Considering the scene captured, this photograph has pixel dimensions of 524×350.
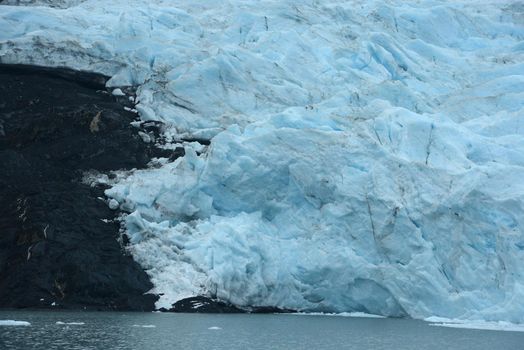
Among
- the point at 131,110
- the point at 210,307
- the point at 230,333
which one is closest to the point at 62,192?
the point at 210,307

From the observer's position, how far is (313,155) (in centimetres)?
2234

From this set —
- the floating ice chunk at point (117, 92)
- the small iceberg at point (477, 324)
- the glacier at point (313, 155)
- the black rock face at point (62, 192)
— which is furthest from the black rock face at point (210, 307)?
the floating ice chunk at point (117, 92)

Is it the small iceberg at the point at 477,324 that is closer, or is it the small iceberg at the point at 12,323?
the small iceberg at the point at 12,323

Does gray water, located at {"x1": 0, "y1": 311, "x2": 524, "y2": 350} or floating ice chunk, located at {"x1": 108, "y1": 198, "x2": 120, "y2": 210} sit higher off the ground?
floating ice chunk, located at {"x1": 108, "y1": 198, "x2": 120, "y2": 210}

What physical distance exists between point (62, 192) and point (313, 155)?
7475 millimetres

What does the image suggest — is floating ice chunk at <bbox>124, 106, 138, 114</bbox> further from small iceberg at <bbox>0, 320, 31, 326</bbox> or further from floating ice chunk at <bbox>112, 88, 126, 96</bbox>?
small iceberg at <bbox>0, 320, 31, 326</bbox>

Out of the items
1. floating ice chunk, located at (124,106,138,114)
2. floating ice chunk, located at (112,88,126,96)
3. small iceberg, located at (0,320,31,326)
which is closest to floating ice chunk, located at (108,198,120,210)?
floating ice chunk, located at (124,106,138,114)

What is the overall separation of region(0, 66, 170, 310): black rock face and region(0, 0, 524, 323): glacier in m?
0.67

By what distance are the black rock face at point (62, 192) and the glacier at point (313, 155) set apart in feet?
2.18

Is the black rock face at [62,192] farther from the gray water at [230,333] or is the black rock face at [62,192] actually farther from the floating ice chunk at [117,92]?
the gray water at [230,333]

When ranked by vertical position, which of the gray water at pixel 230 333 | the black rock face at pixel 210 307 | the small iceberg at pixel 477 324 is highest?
the black rock face at pixel 210 307

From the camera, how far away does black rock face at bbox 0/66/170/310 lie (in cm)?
1856

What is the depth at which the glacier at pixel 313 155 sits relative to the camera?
20500 millimetres

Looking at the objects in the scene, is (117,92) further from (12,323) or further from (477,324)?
(477,324)
